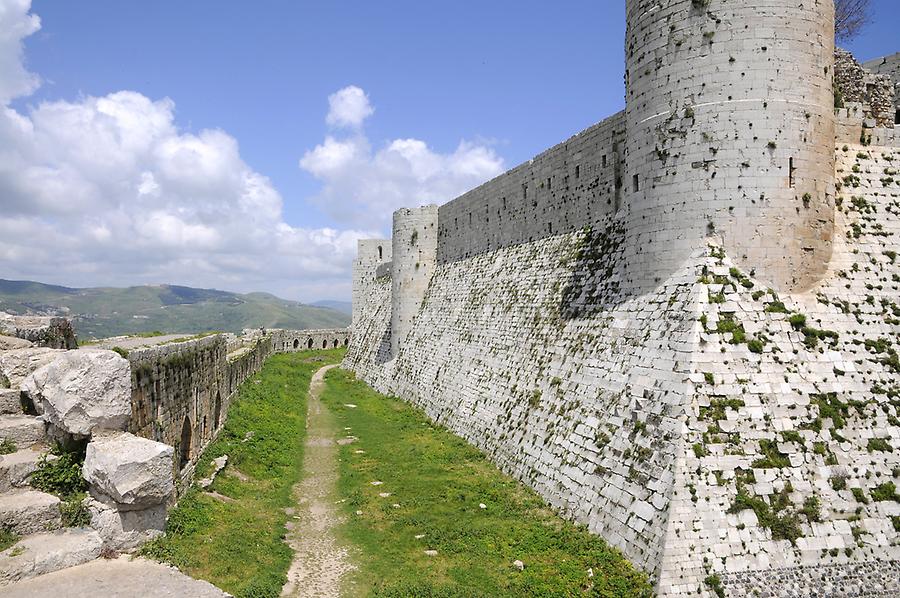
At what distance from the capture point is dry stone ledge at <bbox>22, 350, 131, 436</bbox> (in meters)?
9.61

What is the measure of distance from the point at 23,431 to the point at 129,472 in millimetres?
2377

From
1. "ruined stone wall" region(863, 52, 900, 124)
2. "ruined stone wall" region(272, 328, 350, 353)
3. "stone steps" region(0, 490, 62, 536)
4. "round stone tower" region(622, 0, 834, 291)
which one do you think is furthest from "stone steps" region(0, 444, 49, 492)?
"ruined stone wall" region(272, 328, 350, 353)

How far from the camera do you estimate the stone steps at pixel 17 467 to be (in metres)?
8.95

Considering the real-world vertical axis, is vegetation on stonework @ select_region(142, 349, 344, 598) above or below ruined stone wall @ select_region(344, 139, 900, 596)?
below

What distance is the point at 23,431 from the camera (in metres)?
9.88

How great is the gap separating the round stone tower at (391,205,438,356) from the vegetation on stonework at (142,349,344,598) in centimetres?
896

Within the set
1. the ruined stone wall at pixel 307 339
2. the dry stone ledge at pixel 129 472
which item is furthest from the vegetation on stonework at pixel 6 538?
the ruined stone wall at pixel 307 339

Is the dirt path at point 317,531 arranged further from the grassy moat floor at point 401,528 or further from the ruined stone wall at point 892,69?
the ruined stone wall at point 892,69

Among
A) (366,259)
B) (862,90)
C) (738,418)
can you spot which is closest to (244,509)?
(738,418)

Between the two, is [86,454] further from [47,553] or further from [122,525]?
[47,553]

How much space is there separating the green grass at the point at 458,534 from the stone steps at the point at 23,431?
6.23 meters

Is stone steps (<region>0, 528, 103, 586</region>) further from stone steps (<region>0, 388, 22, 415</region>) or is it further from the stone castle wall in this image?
stone steps (<region>0, 388, 22, 415</region>)

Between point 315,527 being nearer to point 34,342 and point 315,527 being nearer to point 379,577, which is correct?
point 379,577

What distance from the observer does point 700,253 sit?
12.6 metres
